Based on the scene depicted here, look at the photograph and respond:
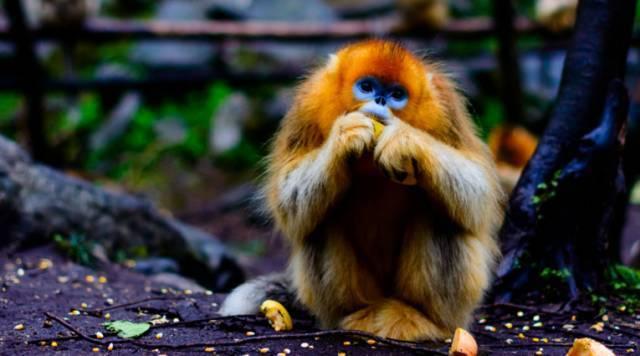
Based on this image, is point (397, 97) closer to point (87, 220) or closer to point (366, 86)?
point (366, 86)

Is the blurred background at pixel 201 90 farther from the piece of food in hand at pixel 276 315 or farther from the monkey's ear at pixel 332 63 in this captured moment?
the monkey's ear at pixel 332 63

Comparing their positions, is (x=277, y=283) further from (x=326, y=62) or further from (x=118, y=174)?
(x=118, y=174)

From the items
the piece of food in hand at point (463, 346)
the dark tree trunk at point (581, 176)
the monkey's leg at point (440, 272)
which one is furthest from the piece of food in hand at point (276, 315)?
the dark tree trunk at point (581, 176)

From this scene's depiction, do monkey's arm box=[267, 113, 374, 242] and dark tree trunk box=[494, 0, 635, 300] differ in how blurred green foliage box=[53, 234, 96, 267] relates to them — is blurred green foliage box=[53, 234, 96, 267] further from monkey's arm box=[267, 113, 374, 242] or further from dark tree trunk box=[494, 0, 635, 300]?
dark tree trunk box=[494, 0, 635, 300]

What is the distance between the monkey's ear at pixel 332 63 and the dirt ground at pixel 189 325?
124 centimetres

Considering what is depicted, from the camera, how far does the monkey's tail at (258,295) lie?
12.7ft

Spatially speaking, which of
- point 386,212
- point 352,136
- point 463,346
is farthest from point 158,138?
point 463,346

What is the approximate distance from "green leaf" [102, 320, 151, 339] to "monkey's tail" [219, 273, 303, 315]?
52cm

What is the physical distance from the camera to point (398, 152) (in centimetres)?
309

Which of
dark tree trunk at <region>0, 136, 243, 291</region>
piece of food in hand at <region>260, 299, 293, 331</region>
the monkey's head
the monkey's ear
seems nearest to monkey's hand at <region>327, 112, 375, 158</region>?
the monkey's head

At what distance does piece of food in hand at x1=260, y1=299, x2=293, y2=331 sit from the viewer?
3.63 m

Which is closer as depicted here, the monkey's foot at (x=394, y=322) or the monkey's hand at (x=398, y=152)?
the monkey's hand at (x=398, y=152)

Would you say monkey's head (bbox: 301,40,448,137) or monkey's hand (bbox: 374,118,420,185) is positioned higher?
monkey's head (bbox: 301,40,448,137)

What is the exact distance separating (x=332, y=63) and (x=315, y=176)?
65cm
